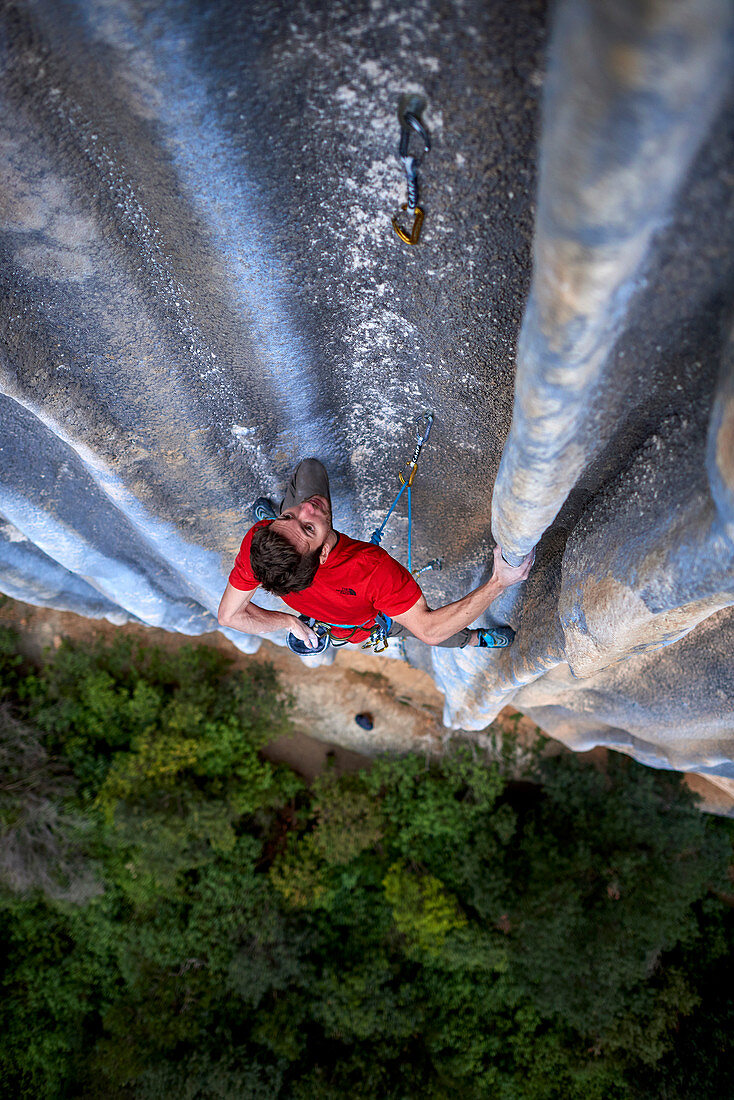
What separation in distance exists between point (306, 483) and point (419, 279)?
4.18 feet

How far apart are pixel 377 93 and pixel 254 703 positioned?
643 centimetres

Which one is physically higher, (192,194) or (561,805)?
(192,194)

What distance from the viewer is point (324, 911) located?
770 centimetres

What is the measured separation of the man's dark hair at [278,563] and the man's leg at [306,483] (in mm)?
687

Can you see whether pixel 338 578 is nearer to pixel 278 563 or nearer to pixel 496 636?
pixel 278 563

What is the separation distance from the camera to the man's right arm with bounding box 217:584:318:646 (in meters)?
2.92

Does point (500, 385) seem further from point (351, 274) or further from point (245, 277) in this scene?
point (245, 277)

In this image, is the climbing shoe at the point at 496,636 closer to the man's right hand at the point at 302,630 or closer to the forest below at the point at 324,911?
the man's right hand at the point at 302,630

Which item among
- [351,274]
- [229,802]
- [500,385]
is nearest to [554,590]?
[500,385]

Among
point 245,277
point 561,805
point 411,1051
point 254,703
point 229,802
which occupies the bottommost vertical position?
point 411,1051

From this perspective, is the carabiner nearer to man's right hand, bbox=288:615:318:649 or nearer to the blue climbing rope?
the blue climbing rope

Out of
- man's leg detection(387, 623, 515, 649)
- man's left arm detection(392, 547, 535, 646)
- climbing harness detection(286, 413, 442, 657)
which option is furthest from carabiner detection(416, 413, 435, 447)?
man's leg detection(387, 623, 515, 649)

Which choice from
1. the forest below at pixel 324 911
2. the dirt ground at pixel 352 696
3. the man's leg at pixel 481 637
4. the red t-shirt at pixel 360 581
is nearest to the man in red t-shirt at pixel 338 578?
the red t-shirt at pixel 360 581

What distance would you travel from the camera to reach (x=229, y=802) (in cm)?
704
